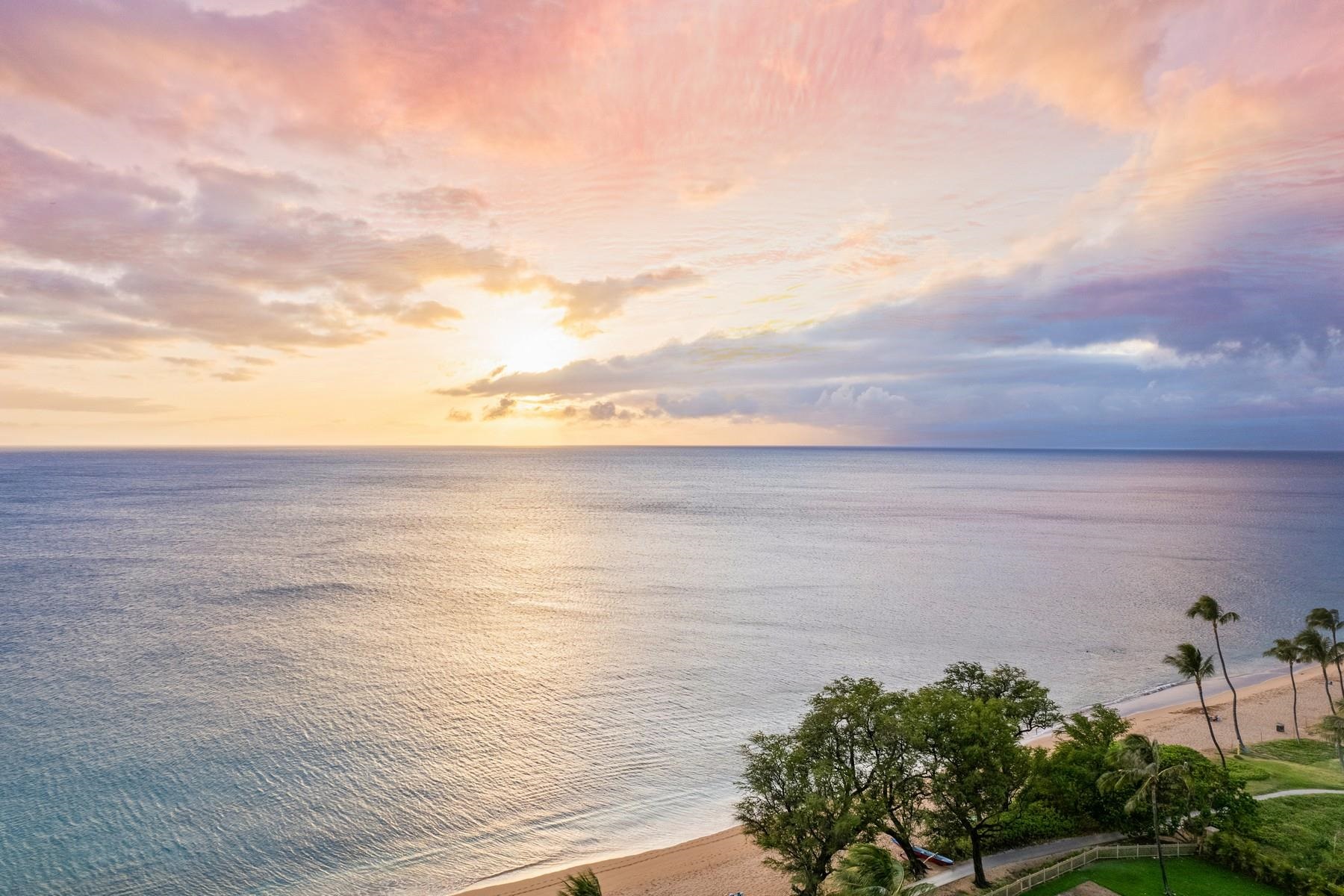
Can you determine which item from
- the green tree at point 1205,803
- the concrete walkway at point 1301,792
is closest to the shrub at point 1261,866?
the green tree at point 1205,803

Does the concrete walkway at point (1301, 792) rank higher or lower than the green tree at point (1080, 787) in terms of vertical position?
lower

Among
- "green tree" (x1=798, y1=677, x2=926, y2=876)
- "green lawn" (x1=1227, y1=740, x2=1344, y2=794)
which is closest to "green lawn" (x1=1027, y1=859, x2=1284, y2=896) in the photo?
"green tree" (x1=798, y1=677, x2=926, y2=876)

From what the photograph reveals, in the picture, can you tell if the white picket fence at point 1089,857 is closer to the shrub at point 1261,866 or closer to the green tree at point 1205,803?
the shrub at point 1261,866

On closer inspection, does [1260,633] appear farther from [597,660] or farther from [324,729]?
[324,729]

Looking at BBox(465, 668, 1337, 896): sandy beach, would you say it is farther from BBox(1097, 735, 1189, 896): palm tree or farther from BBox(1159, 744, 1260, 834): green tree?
BBox(1159, 744, 1260, 834): green tree

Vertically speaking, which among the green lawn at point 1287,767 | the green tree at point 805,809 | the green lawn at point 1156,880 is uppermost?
the green tree at point 805,809
